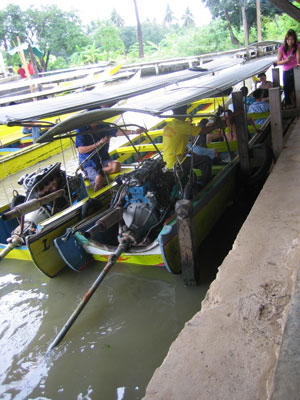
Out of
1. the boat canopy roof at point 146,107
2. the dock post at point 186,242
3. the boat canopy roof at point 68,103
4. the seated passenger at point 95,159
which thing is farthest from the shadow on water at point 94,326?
the boat canopy roof at point 68,103

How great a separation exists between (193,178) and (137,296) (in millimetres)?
1661

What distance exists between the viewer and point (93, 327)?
3.35 metres

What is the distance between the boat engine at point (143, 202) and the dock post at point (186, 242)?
55 centimetres

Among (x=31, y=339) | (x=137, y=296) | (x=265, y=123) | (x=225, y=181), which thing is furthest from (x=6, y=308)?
(x=265, y=123)

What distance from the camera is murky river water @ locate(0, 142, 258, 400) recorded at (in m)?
2.79

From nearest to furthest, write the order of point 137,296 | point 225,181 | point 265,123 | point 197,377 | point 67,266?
point 197,377 → point 137,296 → point 67,266 → point 225,181 → point 265,123

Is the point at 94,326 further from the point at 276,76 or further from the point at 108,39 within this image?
the point at 108,39

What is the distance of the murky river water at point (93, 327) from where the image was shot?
110 inches

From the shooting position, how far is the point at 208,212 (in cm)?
446

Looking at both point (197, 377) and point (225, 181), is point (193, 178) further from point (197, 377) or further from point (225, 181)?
point (197, 377)

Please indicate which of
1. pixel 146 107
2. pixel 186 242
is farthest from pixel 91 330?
pixel 146 107

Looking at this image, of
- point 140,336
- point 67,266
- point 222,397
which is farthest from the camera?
point 67,266

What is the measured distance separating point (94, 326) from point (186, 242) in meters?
1.26

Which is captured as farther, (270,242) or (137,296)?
(137,296)
